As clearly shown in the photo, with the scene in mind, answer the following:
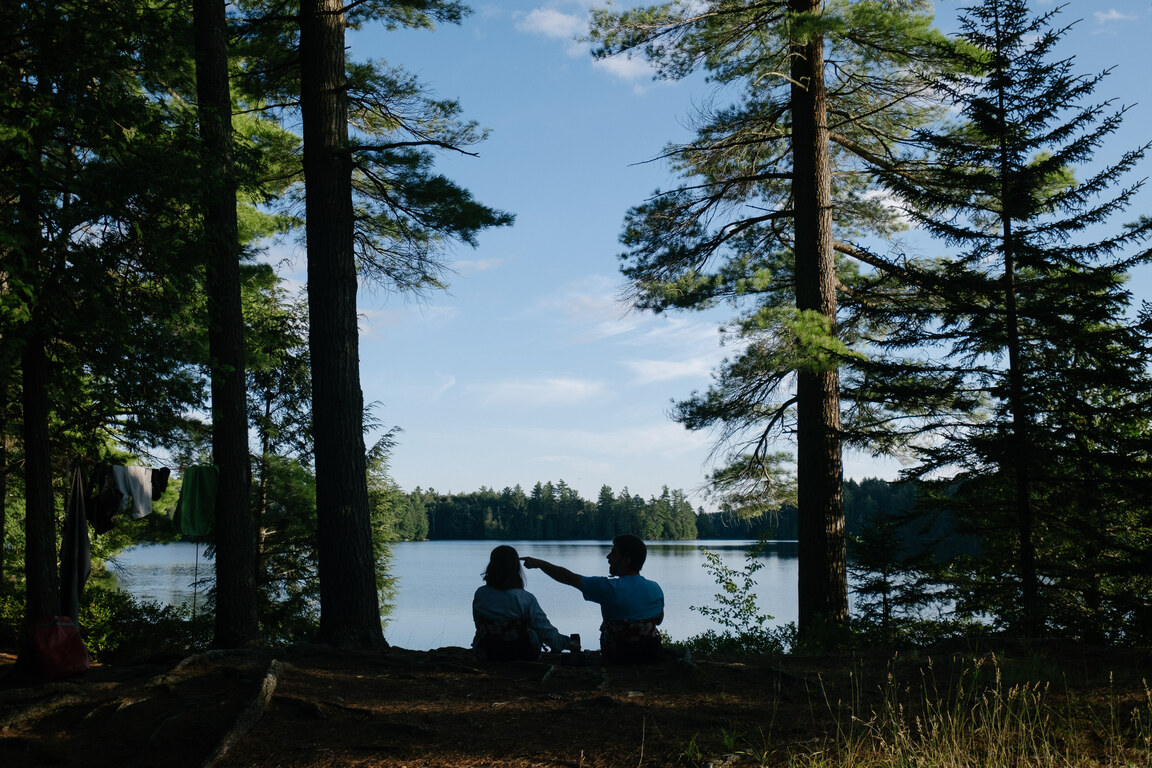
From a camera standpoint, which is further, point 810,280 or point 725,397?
point 725,397

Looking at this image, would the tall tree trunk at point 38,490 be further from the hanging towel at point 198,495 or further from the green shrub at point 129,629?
the green shrub at point 129,629

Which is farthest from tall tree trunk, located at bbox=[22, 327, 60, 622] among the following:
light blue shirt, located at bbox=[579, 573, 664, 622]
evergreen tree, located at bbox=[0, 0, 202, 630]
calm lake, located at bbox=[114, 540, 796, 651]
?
light blue shirt, located at bbox=[579, 573, 664, 622]

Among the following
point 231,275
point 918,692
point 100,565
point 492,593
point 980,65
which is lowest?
point 100,565

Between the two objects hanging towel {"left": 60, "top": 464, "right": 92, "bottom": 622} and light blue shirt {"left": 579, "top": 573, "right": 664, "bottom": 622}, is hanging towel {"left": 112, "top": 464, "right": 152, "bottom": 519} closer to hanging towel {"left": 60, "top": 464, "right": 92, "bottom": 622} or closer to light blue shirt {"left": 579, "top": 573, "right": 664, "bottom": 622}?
hanging towel {"left": 60, "top": 464, "right": 92, "bottom": 622}

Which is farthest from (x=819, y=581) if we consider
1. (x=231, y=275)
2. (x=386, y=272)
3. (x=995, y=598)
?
(x=231, y=275)

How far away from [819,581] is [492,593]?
195 inches

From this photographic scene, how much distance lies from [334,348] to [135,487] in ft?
10.5

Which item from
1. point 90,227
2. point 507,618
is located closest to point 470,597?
point 90,227

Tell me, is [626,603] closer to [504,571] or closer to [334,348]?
[504,571]

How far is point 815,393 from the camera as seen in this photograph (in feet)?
32.8

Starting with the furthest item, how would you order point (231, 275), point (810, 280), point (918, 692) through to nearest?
1. point (810, 280)
2. point (231, 275)
3. point (918, 692)

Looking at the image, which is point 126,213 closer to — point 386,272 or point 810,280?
point 386,272

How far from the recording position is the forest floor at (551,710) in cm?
396

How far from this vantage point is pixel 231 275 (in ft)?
28.9
